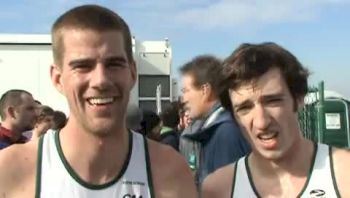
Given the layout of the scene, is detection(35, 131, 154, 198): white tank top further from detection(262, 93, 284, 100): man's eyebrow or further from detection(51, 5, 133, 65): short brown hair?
detection(262, 93, 284, 100): man's eyebrow

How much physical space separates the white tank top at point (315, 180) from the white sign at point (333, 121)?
5156 mm

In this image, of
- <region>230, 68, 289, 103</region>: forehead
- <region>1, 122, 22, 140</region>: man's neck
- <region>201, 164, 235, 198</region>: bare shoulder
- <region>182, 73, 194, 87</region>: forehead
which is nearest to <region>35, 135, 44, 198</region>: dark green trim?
<region>201, 164, 235, 198</region>: bare shoulder

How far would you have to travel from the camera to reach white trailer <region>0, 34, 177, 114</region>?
1227cm

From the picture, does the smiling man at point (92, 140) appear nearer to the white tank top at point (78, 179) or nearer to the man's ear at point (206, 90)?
the white tank top at point (78, 179)

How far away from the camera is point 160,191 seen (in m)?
2.56

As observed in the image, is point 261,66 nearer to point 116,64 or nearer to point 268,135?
point 268,135

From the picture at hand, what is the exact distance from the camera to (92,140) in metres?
2.48

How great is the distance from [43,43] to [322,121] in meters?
6.58

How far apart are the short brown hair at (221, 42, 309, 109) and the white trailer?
29.2 feet

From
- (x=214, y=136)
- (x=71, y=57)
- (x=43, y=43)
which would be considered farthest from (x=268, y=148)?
(x=43, y=43)

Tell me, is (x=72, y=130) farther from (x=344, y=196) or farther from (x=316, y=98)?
(x=316, y=98)

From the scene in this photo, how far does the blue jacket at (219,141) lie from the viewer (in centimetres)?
398

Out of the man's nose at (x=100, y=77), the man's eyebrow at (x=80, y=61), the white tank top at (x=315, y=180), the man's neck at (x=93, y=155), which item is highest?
the man's eyebrow at (x=80, y=61)

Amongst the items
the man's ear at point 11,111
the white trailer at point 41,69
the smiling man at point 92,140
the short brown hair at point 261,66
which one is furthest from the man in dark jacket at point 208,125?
the white trailer at point 41,69
